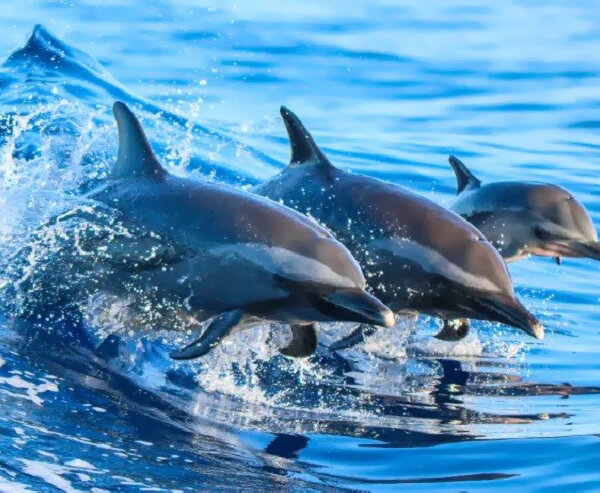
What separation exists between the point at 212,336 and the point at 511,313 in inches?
62.4

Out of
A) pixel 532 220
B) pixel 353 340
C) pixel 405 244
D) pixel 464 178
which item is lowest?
pixel 353 340

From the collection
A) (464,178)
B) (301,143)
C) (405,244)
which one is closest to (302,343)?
(405,244)

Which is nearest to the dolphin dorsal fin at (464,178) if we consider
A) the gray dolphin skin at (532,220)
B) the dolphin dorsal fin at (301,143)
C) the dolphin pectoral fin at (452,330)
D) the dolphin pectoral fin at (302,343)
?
the gray dolphin skin at (532,220)

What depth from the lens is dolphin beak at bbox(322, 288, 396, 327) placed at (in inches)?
260

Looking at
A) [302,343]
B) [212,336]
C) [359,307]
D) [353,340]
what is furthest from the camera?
[353,340]

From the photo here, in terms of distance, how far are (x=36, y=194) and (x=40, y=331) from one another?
1055 millimetres

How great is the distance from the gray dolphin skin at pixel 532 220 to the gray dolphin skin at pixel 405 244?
0.97 metres

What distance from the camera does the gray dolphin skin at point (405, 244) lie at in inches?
286

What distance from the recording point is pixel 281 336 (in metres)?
8.27

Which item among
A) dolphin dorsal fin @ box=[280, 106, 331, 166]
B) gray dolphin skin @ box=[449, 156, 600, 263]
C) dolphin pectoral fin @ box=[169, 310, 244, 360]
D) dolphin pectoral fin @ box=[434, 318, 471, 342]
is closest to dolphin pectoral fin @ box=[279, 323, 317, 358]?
dolphin pectoral fin @ box=[169, 310, 244, 360]

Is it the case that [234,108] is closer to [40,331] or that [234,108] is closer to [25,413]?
[40,331]

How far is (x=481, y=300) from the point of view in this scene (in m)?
7.28

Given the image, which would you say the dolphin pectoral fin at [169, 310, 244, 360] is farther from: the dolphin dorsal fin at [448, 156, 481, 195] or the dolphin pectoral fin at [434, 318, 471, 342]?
the dolphin dorsal fin at [448, 156, 481, 195]

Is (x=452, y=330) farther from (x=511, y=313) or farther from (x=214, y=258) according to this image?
(x=214, y=258)
